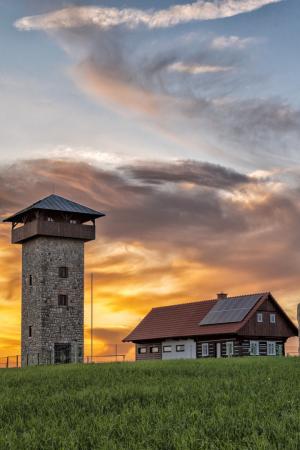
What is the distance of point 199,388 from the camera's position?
68.0ft

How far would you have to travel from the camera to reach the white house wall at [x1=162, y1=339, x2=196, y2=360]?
210 feet

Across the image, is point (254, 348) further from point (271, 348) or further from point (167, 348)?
point (167, 348)

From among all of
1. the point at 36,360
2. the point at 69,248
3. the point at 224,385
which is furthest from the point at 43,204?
the point at 224,385

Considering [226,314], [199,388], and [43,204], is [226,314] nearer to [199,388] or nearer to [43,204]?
[43,204]

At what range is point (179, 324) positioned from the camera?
66.1 meters

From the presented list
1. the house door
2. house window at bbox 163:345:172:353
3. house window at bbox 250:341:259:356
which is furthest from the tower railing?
house window at bbox 250:341:259:356

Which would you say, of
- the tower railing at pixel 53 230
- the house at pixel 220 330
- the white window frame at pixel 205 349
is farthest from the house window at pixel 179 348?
the tower railing at pixel 53 230

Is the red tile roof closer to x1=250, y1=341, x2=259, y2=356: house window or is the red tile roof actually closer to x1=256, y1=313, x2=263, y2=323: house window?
x1=256, y1=313, x2=263, y2=323: house window

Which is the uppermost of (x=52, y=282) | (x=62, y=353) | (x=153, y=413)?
(x=52, y=282)

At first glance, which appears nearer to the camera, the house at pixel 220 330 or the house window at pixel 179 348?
the house at pixel 220 330

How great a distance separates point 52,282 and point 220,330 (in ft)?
48.7

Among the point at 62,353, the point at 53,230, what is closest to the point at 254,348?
the point at 62,353

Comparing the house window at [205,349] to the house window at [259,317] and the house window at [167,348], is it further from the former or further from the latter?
the house window at [259,317]

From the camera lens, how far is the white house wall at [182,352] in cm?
6400
